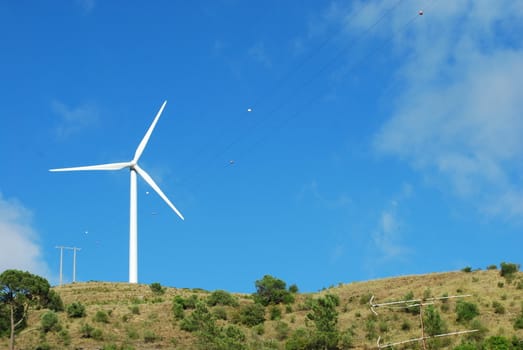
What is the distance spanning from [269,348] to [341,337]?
974cm

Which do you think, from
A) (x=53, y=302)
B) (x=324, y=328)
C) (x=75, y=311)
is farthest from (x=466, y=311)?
(x=53, y=302)

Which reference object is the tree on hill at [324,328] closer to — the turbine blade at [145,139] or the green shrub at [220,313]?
the green shrub at [220,313]

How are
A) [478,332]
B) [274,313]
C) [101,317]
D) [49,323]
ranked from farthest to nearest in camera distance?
[274,313] → [101,317] → [49,323] → [478,332]

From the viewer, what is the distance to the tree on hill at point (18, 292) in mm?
94188

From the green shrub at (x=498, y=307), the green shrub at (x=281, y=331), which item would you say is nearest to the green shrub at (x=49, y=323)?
the green shrub at (x=281, y=331)

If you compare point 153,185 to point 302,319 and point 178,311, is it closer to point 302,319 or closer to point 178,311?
A: point 178,311

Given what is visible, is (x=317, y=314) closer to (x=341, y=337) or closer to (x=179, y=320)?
(x=341, y=337)

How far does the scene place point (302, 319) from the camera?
108 m

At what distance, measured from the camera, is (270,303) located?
12012 centimetres

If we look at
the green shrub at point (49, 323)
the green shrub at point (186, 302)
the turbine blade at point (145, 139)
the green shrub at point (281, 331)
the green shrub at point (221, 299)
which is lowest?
the green shrub at point (281, 331)

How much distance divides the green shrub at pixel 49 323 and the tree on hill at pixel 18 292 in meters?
2.35

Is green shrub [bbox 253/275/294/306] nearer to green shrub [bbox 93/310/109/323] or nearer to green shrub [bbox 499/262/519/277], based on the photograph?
green shrub [bbox 93/310/109/323]

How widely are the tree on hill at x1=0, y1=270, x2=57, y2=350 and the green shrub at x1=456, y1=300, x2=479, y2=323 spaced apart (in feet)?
184

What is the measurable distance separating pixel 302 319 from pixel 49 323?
3567cm
